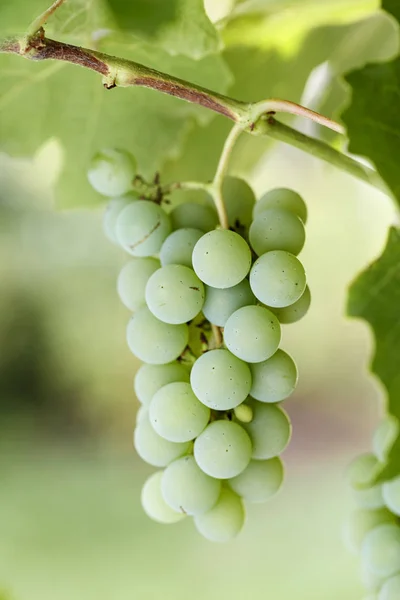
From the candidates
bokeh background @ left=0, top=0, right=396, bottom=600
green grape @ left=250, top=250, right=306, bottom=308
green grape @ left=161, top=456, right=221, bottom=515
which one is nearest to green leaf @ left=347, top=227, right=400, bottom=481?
green grape @ left=250, top=250, right=306, bottom=308

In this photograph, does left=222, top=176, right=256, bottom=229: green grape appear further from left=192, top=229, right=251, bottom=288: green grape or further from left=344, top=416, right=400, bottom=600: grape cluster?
left=344, top=416, right=400, bottom=600: grape cluster

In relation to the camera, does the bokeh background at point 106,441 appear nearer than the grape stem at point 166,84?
No

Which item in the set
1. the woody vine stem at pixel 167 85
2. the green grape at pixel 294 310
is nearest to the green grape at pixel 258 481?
the green grape at pixel 294 310

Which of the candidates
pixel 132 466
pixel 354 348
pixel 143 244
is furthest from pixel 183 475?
pixel 132 466

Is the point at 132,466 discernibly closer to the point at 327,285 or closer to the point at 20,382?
the point at 20,382

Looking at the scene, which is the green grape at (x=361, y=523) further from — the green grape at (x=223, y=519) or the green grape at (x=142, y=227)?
the green grape at (x=142, y=227)

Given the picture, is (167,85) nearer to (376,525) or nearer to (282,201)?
(282,201)
